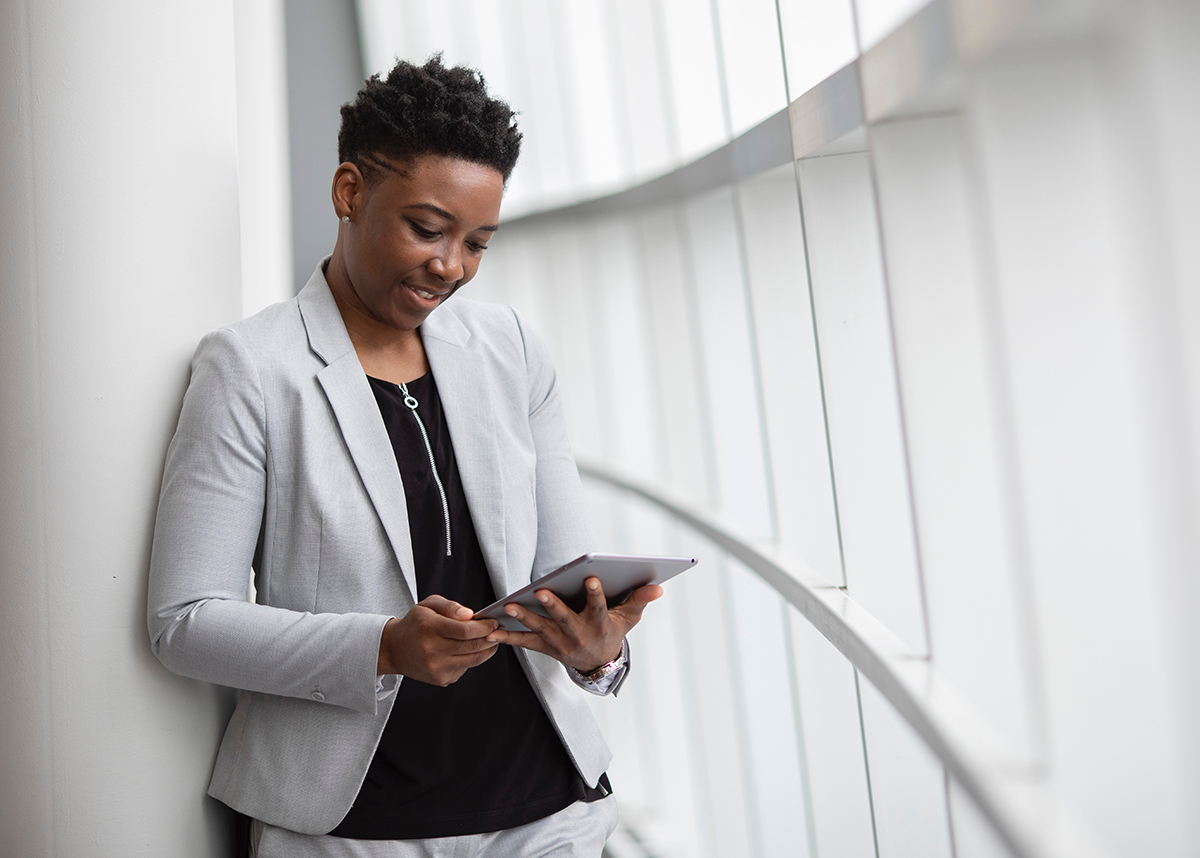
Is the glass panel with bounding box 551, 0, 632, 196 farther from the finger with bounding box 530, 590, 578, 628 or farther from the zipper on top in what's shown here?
the finger with bounding box 530, 590, 578, 628

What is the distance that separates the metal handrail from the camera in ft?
4.22

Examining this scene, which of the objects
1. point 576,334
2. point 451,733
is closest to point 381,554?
point 451,733

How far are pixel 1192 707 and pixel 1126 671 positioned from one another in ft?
0.40

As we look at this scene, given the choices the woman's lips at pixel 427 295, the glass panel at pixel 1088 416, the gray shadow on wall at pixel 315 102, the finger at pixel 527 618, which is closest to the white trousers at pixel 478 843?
the finger at pixel 527 618

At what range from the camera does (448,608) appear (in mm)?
1611

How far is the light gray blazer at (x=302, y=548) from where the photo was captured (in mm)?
1716

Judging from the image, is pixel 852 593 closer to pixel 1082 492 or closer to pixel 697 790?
pixel 1082 492

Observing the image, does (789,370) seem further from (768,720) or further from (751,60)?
(768,720)

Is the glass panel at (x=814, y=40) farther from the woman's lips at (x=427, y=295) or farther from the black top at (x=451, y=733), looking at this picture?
the black top at (x=451, y=733)

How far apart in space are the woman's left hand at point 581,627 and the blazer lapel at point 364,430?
26cm

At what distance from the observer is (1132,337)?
1.36m

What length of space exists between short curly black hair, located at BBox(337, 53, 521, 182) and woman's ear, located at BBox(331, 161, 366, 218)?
0.7 inches

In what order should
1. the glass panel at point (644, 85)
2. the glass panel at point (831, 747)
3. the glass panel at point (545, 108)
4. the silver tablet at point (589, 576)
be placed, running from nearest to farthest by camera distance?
the silver tablet at point (589, 576), the glass panel at point (831, 747), the glass panel at point (644, 85), the glass panel at point (545, 108)

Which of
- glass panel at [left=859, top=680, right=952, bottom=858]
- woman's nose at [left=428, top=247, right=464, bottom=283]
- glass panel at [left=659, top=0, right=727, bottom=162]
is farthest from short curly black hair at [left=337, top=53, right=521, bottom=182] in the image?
glass panel at [left=659, top=0, right=727, bottom=162]
